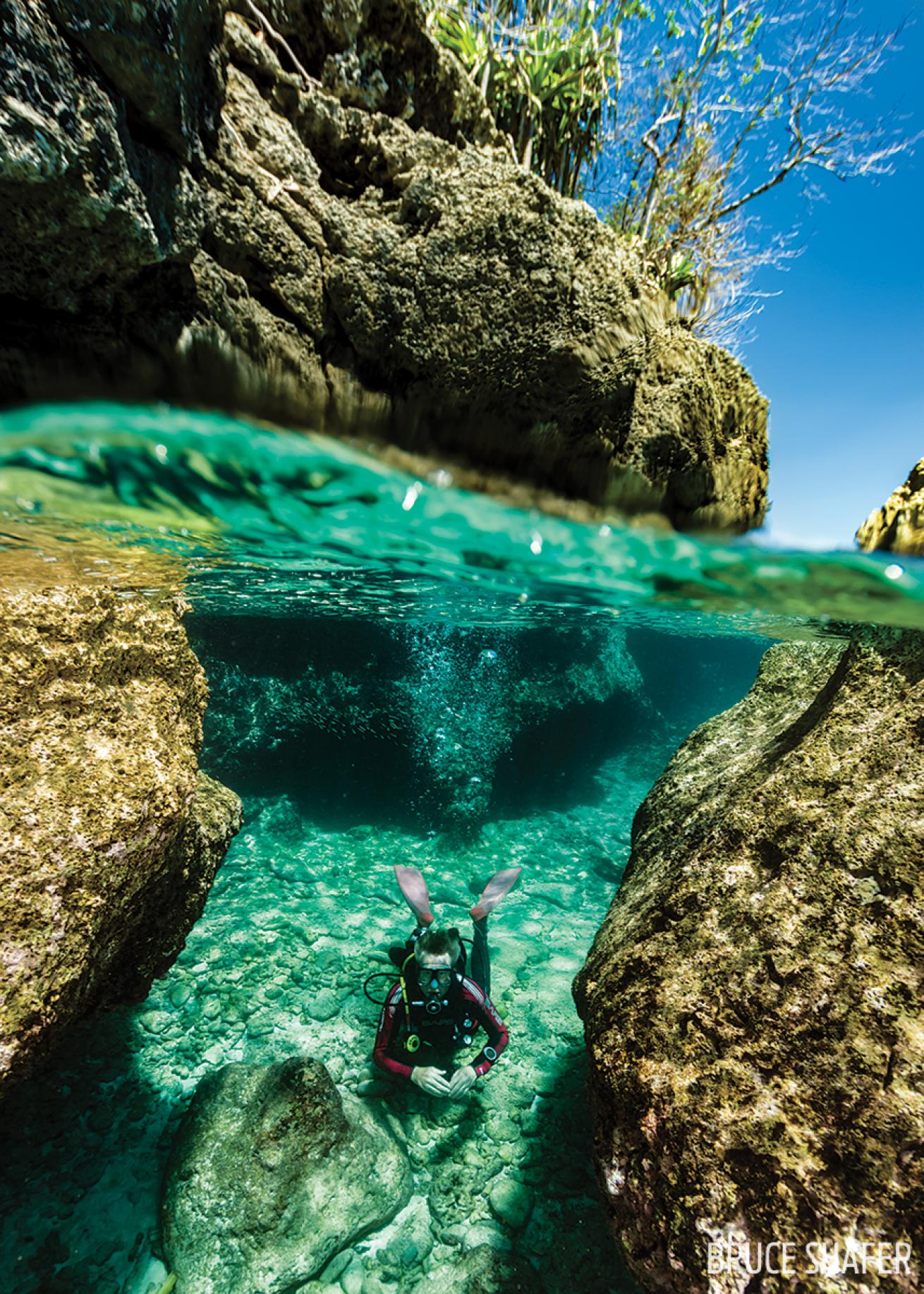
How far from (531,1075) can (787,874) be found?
4.65 metres

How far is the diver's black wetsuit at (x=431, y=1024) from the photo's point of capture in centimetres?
541

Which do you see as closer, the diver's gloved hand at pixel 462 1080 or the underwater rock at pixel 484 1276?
the underwater rock at pixel 484 1276

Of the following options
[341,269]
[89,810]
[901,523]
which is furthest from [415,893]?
[341,269]

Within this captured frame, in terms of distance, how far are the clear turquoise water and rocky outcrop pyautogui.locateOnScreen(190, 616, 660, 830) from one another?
4.39 ft

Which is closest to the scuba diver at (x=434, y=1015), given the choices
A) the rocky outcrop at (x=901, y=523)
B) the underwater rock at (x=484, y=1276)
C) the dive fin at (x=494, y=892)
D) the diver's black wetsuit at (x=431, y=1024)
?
the diver's black wetsuit at (x=431, y=1024)

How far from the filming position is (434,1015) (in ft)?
18.1

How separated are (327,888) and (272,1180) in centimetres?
551

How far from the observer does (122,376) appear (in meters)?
2.44

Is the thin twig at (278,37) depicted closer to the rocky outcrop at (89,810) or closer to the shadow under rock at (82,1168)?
the rocky outcrop at (89,810)

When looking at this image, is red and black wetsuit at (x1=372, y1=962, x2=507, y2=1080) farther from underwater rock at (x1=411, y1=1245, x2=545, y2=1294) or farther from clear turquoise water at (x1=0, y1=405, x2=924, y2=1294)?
underwater rock at (x1=411, y1=1245, x2=545, y2=1294)

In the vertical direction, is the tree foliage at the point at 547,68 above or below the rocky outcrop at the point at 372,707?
above

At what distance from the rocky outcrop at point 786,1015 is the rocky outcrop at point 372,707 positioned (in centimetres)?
1068

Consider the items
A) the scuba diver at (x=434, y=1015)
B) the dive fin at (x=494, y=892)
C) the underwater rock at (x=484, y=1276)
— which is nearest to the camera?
the underwater rock at (x=484, y=1276)

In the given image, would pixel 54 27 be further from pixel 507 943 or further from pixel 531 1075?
pixel 507 943
